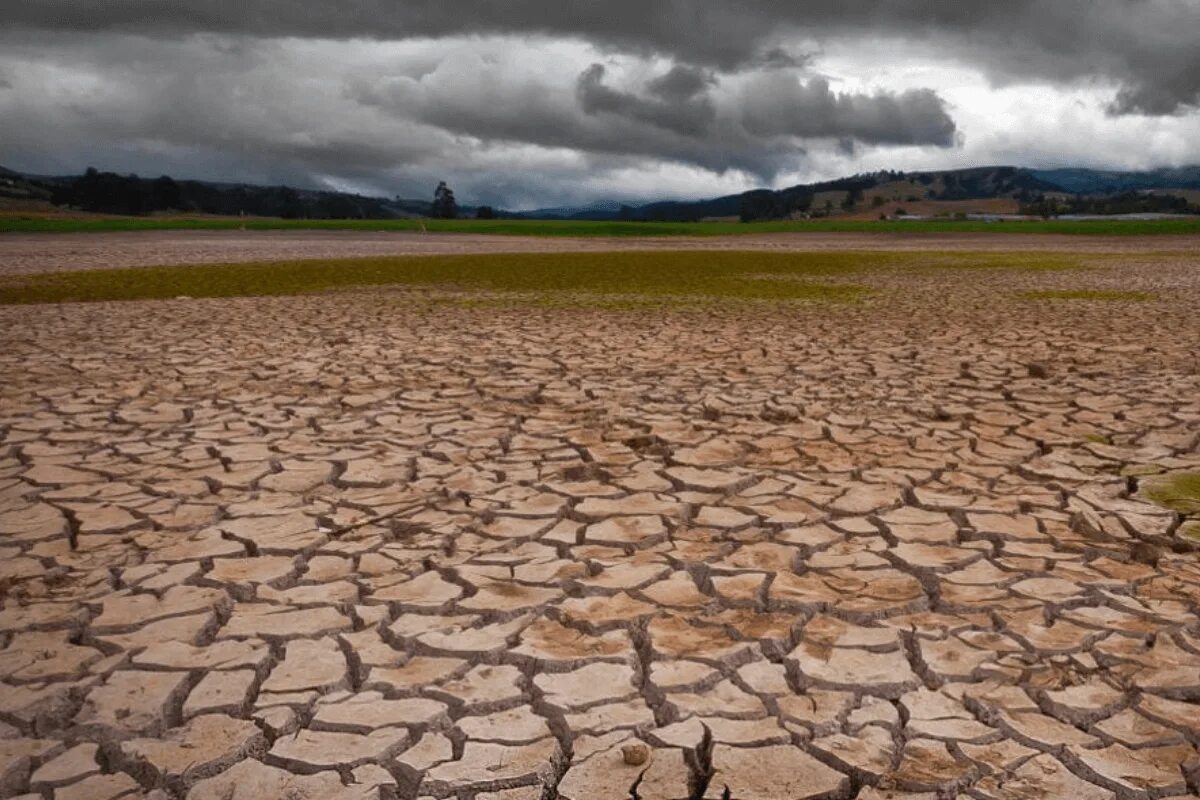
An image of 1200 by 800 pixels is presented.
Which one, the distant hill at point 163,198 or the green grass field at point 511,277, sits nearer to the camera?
the green grass field at point 511,277

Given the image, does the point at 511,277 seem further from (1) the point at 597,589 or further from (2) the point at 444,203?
(2) the point at 444,203

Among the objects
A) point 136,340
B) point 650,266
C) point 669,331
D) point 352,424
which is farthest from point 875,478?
point 650,266

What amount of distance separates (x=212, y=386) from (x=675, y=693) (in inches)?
186

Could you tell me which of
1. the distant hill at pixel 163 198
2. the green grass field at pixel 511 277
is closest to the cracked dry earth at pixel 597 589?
the green grass field at pixel 511 277

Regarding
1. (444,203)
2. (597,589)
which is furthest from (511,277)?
(444,203)

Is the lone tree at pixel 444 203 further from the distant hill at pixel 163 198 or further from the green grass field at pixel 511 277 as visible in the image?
the green grass field at pixel 511 277

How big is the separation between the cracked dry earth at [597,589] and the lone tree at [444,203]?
3408 inches

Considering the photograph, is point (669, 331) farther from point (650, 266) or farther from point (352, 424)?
point (650, 266)

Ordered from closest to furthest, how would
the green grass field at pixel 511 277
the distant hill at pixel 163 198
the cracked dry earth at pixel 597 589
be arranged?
the cracked dry earth at pixel 597 589
the green grass field at pixel 511 277
the distant hill at pixel 163 198

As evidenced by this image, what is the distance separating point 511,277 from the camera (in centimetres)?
1656

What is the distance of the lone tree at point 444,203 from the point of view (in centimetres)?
8900

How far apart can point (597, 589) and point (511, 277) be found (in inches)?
561

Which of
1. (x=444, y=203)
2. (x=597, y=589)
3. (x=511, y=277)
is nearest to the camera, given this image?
(x=597, y=589)

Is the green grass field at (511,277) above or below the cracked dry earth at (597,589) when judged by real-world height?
above
